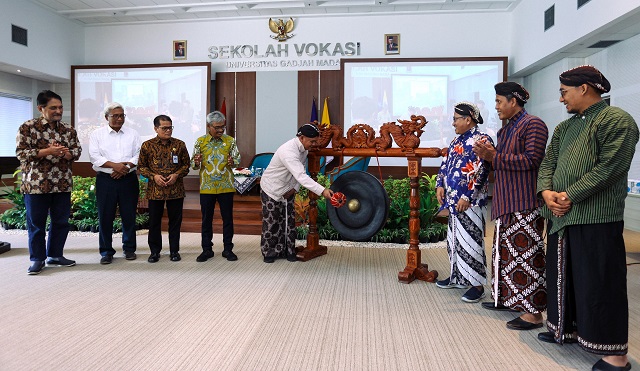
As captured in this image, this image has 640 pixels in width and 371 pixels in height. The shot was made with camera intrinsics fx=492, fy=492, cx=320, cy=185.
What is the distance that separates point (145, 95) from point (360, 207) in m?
6.72

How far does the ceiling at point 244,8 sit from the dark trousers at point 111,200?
4.96m

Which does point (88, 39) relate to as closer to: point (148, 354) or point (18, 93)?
point (18, 93)

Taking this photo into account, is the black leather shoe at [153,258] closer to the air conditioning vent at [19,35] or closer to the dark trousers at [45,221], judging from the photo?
the dark trousers at [45,221]

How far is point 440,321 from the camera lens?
2.74 metres

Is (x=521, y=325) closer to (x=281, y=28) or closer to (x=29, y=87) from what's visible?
(x=281, y=28)

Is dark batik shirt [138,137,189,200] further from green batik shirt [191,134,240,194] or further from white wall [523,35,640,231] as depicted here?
white wall [523,35,640,231]

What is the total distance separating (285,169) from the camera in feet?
13.7

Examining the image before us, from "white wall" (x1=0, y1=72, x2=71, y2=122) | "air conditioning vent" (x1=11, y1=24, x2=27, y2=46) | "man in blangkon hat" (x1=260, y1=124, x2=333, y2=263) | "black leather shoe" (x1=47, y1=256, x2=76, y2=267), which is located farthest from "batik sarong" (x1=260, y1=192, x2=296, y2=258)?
"white wall" (x1=0, y1=72, x2=71, y2=122)

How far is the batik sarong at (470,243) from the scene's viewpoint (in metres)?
3.06

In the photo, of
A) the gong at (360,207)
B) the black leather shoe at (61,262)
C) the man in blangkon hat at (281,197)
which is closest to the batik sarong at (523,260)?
the gong at (360,207)

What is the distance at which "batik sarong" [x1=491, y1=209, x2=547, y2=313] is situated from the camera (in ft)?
8.42

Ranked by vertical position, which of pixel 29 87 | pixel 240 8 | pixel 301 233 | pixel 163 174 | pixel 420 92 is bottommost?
pixel 301 233

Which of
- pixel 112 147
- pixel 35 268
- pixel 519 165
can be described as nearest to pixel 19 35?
pixel 112 147

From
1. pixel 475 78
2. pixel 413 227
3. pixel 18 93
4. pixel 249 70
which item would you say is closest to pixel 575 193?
pixel 413 227
